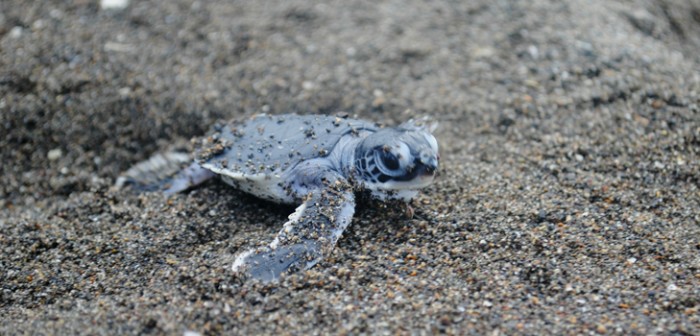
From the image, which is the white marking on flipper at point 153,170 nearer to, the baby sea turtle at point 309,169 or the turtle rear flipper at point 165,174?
the turtle rear flipper at point 165,174

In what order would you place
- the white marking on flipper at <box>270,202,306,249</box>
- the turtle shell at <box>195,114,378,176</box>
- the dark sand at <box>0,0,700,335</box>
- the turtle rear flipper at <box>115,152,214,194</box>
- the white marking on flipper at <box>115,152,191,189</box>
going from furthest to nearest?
the white marking on flipper at <box>115,152,191,189</box> < the turtle rear flipper at <box>115,152,214,194</box> < the turtle shell at <box>195,114,378,176</box> < the white marking on flipper at <box>270,202,306,249</box> < the dark sand at <box>0,0,700,335</box>

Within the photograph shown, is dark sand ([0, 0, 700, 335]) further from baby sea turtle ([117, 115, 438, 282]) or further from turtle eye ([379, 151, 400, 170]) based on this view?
turtle eye ([379, 151, 400, 170])

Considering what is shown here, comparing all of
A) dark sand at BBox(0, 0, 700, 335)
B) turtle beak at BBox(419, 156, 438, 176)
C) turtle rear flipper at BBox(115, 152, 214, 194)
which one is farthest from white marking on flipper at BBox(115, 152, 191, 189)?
turtle beak at BBox(419, 156, 438, 176)

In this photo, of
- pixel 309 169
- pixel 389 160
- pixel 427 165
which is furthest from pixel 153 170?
pixel 427 165

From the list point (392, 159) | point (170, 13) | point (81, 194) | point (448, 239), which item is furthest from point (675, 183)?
point (170, 13)

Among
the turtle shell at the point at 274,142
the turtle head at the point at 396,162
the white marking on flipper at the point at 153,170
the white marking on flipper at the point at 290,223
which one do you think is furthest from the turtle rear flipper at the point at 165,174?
the turtle head at the point at 396,162

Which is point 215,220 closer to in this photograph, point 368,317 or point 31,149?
point 368,317
